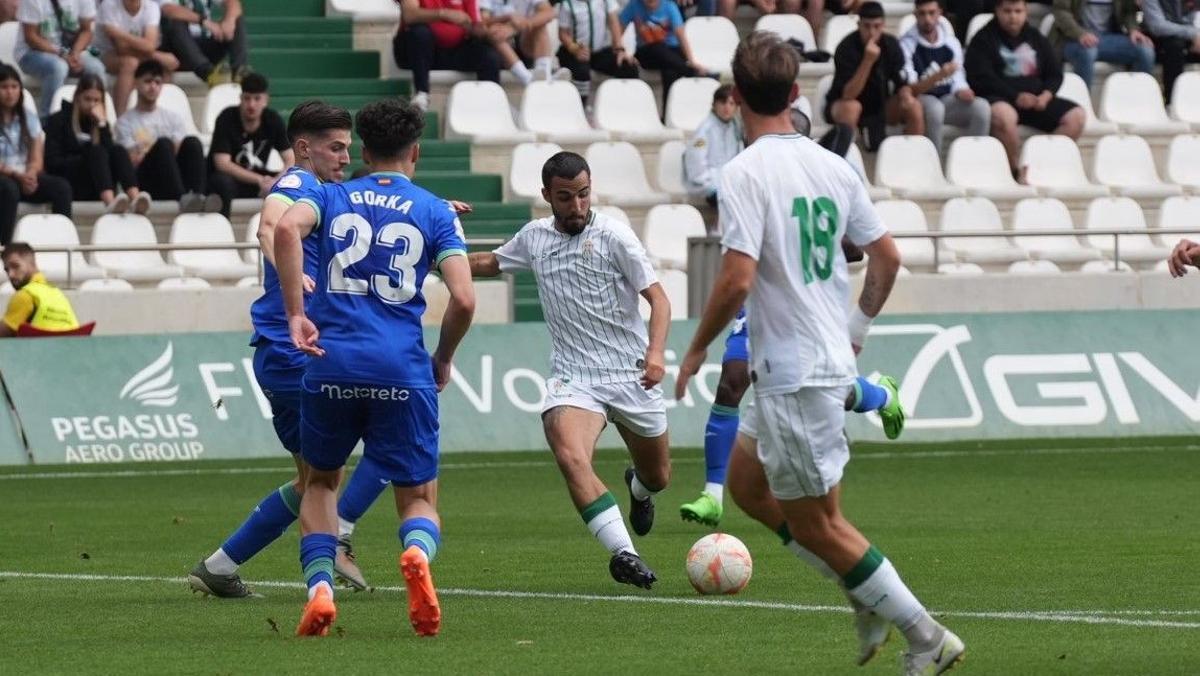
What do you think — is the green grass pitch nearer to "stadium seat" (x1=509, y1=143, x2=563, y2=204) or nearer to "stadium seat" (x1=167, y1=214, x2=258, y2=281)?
"stadium seat" (x1=167, y1=214, x2=258, y2=281)

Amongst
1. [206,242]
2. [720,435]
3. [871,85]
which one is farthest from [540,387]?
[871,85]

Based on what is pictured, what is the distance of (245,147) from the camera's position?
22156mm

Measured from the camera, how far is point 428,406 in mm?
8789

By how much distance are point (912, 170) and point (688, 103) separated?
245cm

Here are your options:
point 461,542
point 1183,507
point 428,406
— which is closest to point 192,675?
point 428,406

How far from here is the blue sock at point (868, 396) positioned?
8.00 meters

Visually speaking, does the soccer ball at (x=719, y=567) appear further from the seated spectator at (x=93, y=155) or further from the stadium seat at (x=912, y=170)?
the stadium seat at (x=912, y=170)

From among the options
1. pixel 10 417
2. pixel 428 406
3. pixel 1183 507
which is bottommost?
pixel 10 417

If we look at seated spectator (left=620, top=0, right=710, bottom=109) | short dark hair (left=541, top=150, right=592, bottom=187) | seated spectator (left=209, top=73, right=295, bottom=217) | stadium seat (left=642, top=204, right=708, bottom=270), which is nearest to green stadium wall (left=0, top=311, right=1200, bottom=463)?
stadium seat (left=642, top=204, right=708, bottom=270)

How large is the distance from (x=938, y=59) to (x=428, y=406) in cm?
1674

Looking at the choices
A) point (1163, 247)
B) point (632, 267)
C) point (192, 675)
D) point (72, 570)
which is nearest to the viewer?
point (192, 675)

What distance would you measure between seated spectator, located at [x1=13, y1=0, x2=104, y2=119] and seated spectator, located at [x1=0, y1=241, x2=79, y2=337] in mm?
3464

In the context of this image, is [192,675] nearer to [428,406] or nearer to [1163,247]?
[428,406]

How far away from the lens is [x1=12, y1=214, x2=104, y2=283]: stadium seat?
2098 cm
